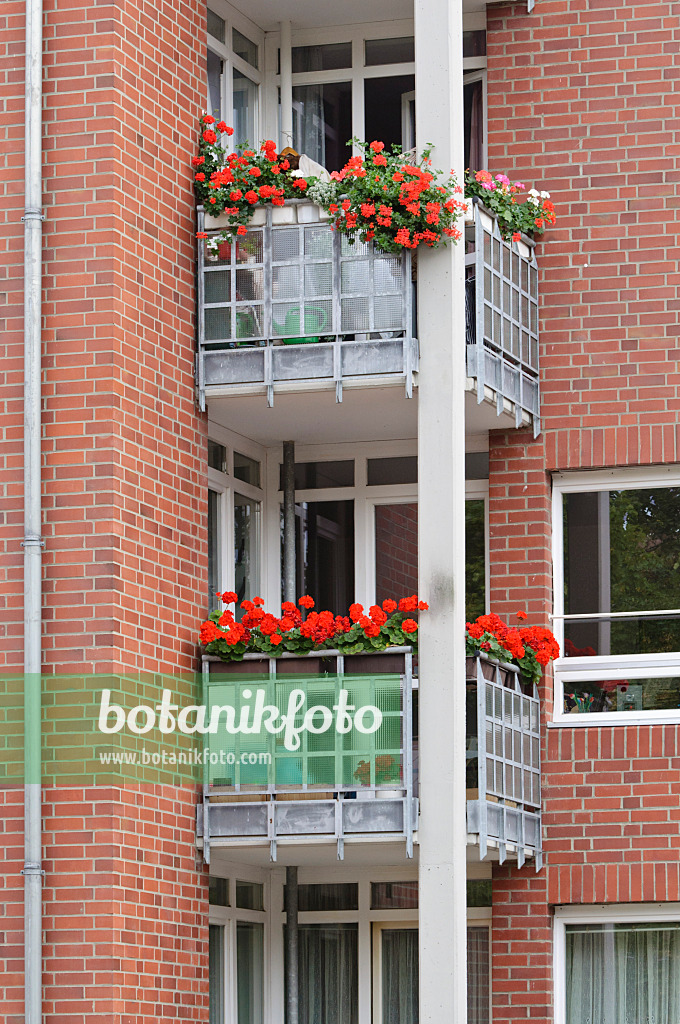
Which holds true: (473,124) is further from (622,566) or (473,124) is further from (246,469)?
(622,566)

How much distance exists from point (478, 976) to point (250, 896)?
1891 millimetres

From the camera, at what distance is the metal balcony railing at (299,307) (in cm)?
1239

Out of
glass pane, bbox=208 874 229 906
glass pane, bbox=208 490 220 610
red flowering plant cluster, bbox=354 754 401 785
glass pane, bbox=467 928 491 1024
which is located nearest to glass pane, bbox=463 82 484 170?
glass pane, bbox=208 490 220 610

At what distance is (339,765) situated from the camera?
11898 millimetres

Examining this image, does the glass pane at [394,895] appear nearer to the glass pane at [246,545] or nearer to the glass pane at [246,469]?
the glass pane at [246,545]

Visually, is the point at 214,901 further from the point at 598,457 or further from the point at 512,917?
the point at 598,457

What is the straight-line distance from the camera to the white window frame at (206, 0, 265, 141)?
13930 mm

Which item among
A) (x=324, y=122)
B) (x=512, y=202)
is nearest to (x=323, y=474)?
(x=512, y=202)

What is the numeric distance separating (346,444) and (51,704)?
13.5ft

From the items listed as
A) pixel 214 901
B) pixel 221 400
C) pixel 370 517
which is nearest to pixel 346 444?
pixel 370 517

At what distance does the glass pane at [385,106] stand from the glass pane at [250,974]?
6384 mm

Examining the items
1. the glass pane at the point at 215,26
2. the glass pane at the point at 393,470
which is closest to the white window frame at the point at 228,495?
the glass pane at the point at 393,470

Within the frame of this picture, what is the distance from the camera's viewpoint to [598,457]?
13492mm

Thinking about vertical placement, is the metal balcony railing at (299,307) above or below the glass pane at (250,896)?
above
